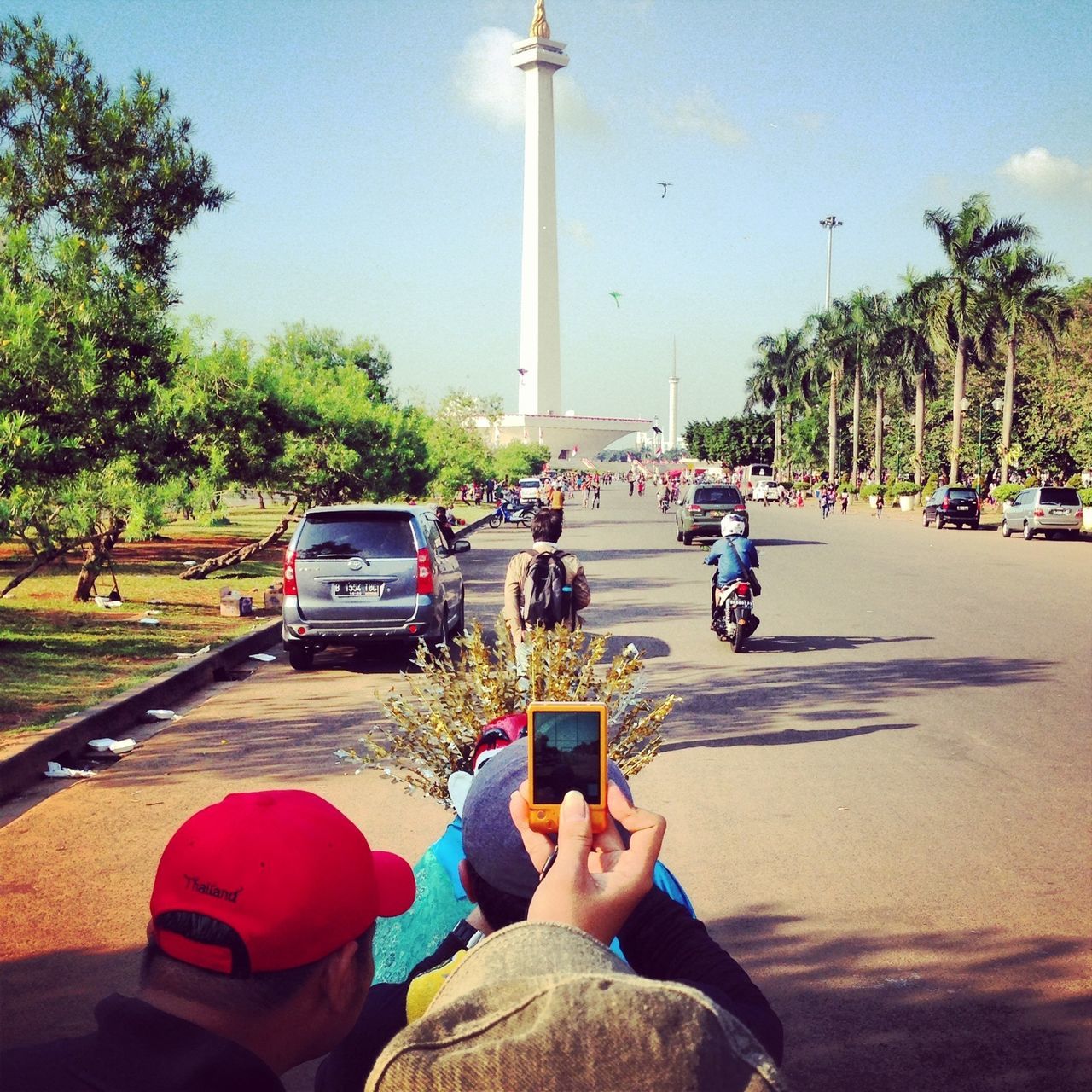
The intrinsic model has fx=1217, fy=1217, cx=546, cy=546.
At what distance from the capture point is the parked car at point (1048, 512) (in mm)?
36688

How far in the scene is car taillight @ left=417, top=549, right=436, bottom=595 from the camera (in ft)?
40.6

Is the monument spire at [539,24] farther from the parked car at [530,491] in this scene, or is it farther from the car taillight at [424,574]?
the car taillight at [424,574]

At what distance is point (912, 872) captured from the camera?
581cm

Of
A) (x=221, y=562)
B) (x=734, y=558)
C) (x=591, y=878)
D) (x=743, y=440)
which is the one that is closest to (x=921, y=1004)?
(x=591, y=878)

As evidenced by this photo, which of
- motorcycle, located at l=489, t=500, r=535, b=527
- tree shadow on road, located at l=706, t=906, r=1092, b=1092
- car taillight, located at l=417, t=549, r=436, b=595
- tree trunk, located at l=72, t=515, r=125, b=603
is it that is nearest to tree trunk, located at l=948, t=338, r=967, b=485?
motorcycle, located at l=489, t=500, r=535, b=527

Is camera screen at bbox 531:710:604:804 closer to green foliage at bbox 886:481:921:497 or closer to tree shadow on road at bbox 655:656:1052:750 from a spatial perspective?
tree shadow on road at bbox 655:656:1052:750

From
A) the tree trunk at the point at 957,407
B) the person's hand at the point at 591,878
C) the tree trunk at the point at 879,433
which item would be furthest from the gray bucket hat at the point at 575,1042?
the tree trunk at the point at 879,433

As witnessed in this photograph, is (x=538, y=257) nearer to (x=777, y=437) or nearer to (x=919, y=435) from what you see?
(x=777, y=437)

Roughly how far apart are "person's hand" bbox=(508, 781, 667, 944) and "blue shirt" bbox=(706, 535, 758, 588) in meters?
11.8

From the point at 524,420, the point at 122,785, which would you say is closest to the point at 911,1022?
the point at 122,785

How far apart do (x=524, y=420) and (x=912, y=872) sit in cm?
11164

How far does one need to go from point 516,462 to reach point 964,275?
35.6 m

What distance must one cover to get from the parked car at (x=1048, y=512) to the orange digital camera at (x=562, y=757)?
37.6 metres

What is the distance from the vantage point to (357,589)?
40.4 feet
